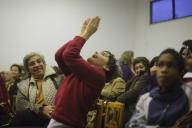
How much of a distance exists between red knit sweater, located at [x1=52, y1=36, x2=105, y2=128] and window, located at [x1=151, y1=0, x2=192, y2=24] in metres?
4.47

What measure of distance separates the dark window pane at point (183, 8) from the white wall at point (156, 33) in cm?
14

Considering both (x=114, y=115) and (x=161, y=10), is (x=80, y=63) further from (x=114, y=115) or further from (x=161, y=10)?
(x=161, y=10)

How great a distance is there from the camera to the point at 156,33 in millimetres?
7258

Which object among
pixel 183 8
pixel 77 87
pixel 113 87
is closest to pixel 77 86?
pixel 77 87

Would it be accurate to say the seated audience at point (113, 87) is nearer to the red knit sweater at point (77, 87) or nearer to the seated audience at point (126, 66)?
the seated audience at point (126, 66)

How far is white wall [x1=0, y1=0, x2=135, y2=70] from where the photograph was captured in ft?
23.4

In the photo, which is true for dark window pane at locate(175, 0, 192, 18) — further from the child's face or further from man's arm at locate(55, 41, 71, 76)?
the child's face

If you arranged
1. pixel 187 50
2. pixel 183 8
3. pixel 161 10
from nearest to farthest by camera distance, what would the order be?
pixel 187 50 → pixel 183 8 → pixel 161 10

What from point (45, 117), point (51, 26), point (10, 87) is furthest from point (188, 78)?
point (51, 26)

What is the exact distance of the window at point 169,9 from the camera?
21.2 feet

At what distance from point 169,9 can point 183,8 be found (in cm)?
43

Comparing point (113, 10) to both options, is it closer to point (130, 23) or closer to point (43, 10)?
point (130, 23)

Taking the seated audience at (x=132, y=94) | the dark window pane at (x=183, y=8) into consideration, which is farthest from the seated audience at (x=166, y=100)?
the dark window pane at (x=183, y=8)

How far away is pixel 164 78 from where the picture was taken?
1.98m
